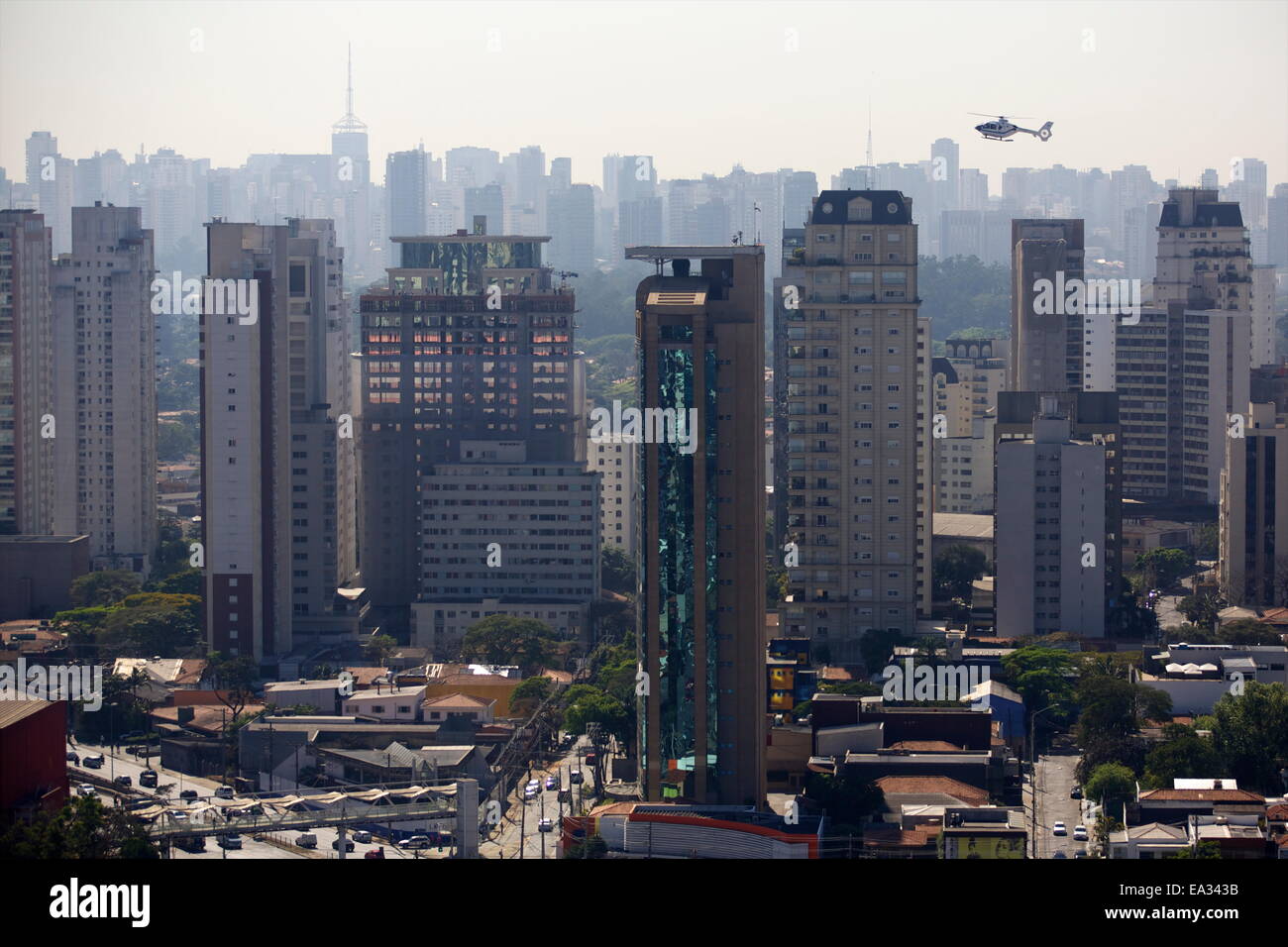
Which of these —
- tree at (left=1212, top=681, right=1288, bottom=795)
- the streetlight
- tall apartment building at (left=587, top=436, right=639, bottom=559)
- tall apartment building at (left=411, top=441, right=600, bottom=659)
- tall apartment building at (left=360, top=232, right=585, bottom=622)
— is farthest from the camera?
tall apartment building at (left=587, top=436, right=639, bottom=559)

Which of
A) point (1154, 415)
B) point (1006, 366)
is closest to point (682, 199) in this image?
point (1006, 366)

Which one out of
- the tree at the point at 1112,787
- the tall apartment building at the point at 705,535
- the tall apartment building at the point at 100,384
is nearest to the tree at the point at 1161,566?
the tree at the point at 1112,787

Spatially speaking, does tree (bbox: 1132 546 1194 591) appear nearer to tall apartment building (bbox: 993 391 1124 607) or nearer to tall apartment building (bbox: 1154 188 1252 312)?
tall apartment building (bbox: 993 391 1124 607)

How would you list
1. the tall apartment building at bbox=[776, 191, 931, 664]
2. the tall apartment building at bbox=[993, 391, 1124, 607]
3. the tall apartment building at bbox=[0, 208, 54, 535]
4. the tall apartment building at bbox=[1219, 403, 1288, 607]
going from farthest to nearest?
the tall apartment building at bbox=[0, 208, 54, 535] < the tall apartment building at bbox=[1219, 403, 1288, 607] < the tall apartment building at bbox=[993, 391, 1124, 607] < the tall apartment building at bbox=[776, 191, 931, 664]

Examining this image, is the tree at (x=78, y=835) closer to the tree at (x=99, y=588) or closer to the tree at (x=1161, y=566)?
the tree at (x=99, y=588)

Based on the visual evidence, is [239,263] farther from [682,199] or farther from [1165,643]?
[682,199]

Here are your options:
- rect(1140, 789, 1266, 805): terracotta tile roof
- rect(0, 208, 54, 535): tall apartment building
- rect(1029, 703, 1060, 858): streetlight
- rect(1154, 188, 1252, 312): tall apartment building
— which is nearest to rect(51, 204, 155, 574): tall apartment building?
rect(0, 208, 54, 535): tall apartment building
